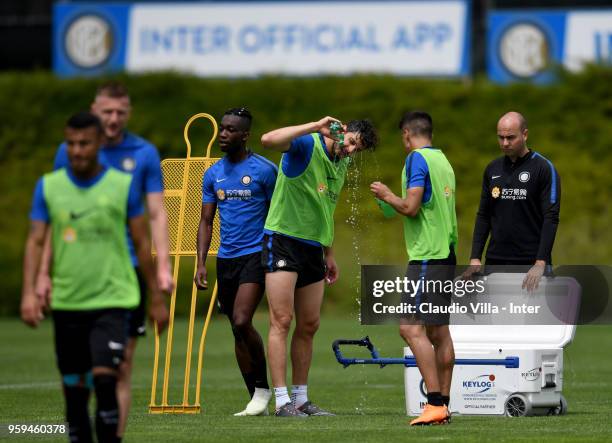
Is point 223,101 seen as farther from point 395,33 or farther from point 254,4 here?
point 395,33

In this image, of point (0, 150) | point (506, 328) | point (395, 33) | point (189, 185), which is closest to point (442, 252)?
point (506, 328)

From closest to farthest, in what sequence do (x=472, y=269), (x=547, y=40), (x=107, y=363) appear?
(x=107, y=363) → (x=472, y=269) → (x=547, y=40)

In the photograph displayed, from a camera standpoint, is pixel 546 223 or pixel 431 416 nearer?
pixel 431 416

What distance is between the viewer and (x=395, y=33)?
3164 centimetres

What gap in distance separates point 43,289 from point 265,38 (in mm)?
25362

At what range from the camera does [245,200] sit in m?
11.1

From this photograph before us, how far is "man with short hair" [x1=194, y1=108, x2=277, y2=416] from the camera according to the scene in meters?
11.0

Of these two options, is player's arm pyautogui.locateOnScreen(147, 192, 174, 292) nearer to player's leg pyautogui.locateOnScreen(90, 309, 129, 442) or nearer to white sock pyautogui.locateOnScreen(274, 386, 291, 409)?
player's leg pyautogui.locateOnScreen(90, 309, 129, 442)

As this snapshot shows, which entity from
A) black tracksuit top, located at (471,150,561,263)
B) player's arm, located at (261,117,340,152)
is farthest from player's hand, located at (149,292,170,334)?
black tracksuit top, located at (471,150,561,263)

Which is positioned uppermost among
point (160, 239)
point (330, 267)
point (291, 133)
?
point (291, 133)

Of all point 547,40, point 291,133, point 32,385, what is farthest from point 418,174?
point 547,40

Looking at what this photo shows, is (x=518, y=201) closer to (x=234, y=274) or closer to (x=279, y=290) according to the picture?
(x=279, y=290)

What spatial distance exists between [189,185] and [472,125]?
812 inches

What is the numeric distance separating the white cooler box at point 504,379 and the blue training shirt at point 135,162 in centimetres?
367
